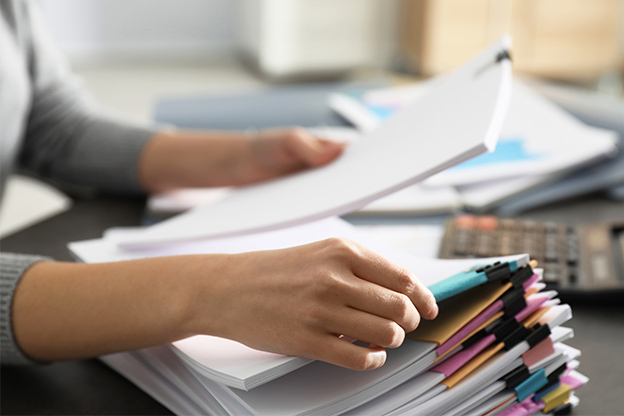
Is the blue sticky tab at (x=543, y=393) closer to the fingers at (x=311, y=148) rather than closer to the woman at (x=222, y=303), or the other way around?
the woman at (x=222, y=303)

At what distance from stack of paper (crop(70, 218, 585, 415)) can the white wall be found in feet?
12.9

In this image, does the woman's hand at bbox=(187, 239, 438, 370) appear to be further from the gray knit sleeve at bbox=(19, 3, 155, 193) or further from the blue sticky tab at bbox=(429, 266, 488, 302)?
the gray knit sleeve at bbox=(19, 3, 155, 193)

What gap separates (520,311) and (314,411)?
138mm

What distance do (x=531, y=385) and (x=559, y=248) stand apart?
0.21 metres

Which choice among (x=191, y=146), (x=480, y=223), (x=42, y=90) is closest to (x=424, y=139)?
(x=480, y=223)

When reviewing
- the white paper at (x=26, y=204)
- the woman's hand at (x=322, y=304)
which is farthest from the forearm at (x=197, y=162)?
the white paper at (x=26, y=204)

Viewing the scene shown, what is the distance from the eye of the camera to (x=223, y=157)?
75 cm

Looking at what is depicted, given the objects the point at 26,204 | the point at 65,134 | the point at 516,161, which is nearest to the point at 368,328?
the point at 516,161

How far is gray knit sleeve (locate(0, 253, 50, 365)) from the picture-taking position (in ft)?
1.36

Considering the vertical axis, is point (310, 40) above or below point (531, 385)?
above

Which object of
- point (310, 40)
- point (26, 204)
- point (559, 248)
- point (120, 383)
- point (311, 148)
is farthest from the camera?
point (310, 40)

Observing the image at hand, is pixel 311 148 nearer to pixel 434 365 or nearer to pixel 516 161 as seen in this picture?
pixel 516 161

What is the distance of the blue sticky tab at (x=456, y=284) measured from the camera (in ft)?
1.17

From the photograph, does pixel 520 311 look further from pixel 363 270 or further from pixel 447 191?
pixel 447 191
